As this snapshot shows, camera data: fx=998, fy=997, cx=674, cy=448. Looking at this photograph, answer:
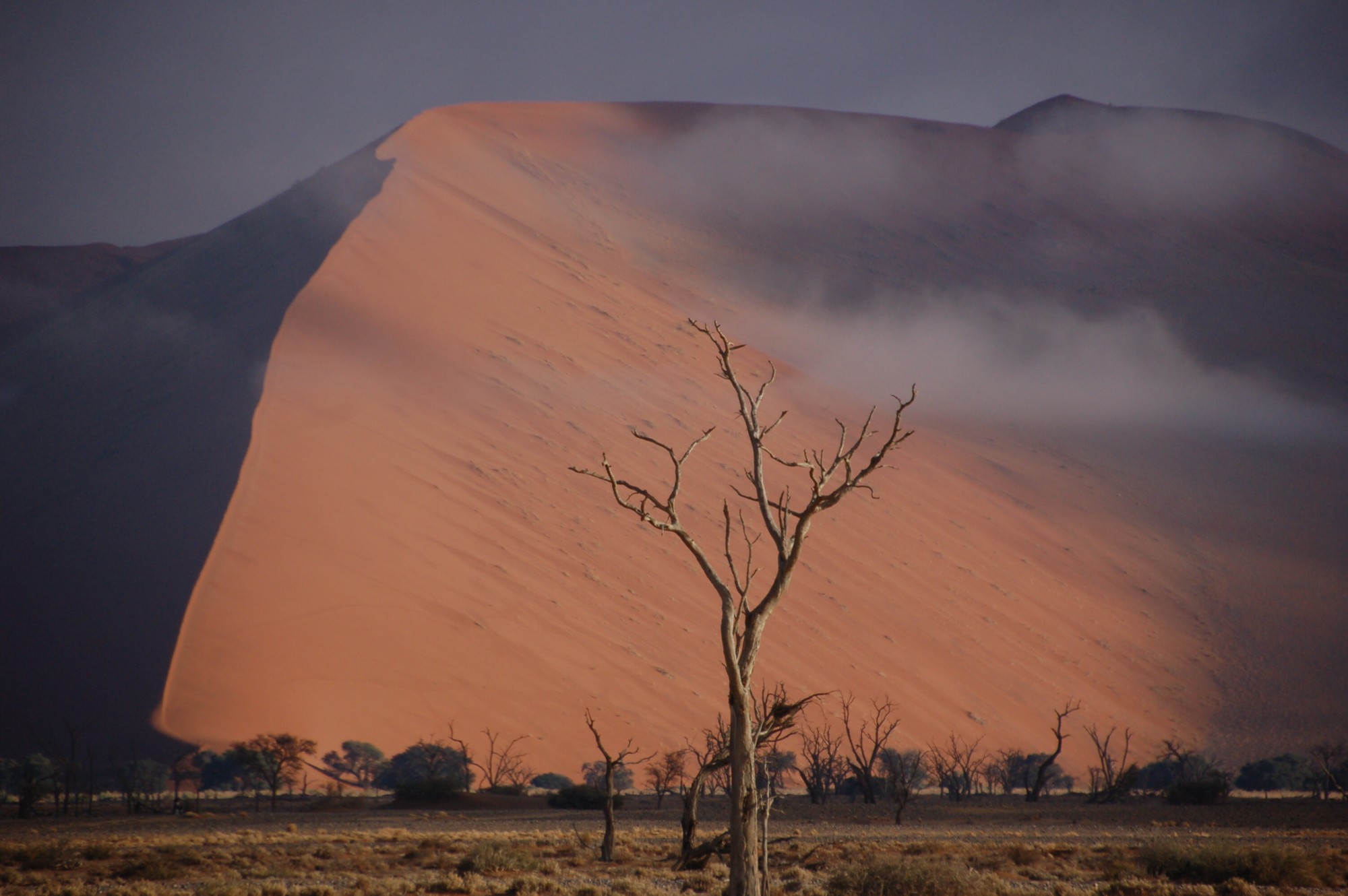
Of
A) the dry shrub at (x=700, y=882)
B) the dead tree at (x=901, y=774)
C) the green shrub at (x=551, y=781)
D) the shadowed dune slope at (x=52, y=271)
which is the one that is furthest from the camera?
the shadowed dune slope at (x=52, y=271)

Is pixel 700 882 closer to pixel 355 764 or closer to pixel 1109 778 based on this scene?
pixel 355 764

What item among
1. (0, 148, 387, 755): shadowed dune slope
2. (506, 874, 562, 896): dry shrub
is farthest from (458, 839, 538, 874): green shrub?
(0, 148, 387, 755): shadowed dune slope

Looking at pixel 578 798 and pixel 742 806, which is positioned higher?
pixel 742 806

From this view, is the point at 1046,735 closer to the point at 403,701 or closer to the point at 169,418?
the point at 403,701

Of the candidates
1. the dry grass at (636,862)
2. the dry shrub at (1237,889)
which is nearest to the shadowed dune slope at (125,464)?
the dry grass at (636,862)

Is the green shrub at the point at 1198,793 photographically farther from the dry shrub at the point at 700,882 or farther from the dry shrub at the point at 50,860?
the dry shrub at the point at 50,860

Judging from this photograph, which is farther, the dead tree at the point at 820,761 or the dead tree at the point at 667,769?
the dead tree at the point at 820,761

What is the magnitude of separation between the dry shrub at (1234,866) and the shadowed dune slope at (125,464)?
19.2m

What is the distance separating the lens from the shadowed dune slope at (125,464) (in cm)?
2264

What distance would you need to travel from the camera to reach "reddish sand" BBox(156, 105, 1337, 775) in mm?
24781

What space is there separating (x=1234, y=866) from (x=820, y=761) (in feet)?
58.8

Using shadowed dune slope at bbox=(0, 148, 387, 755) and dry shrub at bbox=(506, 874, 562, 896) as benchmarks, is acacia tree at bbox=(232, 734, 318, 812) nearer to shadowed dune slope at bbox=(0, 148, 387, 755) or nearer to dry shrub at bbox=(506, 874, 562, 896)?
shadowed dune slope at bbox=(0, 148, 387, 755)

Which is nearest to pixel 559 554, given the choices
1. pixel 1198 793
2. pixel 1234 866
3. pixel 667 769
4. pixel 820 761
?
pixel 667 769

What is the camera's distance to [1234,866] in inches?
392
